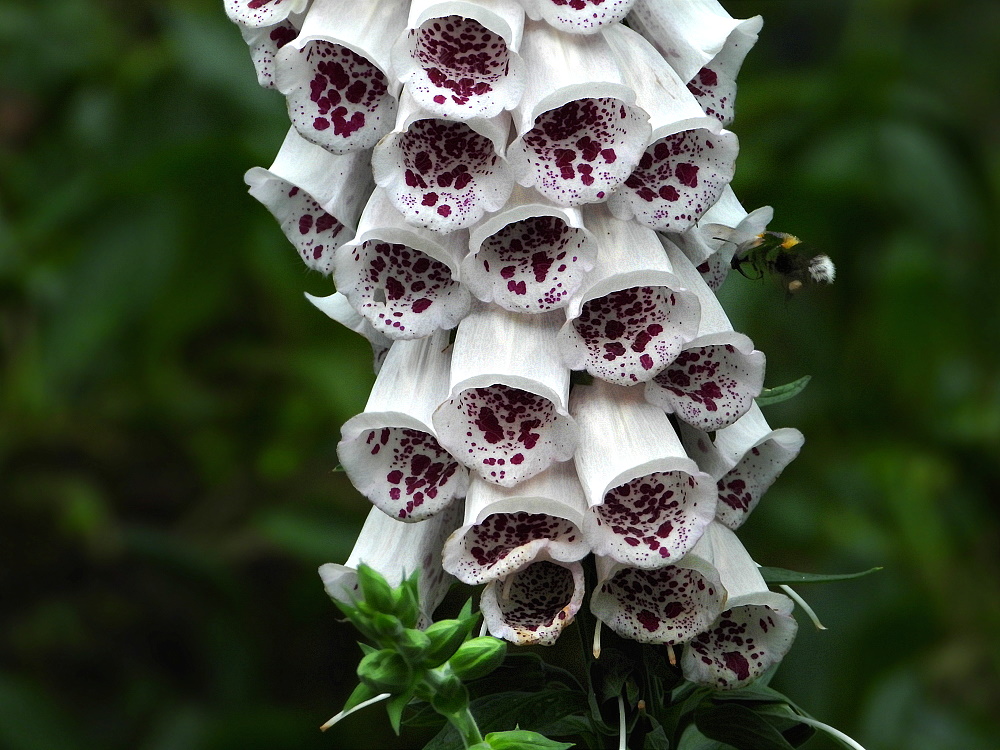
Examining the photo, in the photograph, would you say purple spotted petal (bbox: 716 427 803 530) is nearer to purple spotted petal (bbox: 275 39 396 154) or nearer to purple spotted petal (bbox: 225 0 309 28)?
purple spotted petal (bbox: 275 39 396 154)

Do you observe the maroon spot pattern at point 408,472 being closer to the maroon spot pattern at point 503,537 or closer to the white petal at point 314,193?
the maroon spot pattern at point 503,537

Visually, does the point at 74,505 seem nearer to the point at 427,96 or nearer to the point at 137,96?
the point at 137,96

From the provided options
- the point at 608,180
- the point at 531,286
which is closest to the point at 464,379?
the point at 531,286

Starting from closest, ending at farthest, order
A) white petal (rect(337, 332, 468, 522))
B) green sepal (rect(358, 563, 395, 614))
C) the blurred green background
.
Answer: green sepal (rect(358, 563, 395, 614)) < white petal (rect(337, 332, 468, 522)) < the blurred green background

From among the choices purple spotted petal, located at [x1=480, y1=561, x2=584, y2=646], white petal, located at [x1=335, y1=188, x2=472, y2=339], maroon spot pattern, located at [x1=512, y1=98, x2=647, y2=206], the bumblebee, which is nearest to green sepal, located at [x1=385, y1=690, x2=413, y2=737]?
purple spotted petal, located at [x1=480, y1=561, x2=584, y2=646]

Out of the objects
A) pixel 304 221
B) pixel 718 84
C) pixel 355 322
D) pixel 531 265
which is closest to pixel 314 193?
pixel 304 221

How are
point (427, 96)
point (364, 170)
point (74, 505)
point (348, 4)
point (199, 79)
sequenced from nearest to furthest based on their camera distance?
point (427, 96) → point (348, 4) → point (364, 170) → point (199, 79) → point (74, 505)
